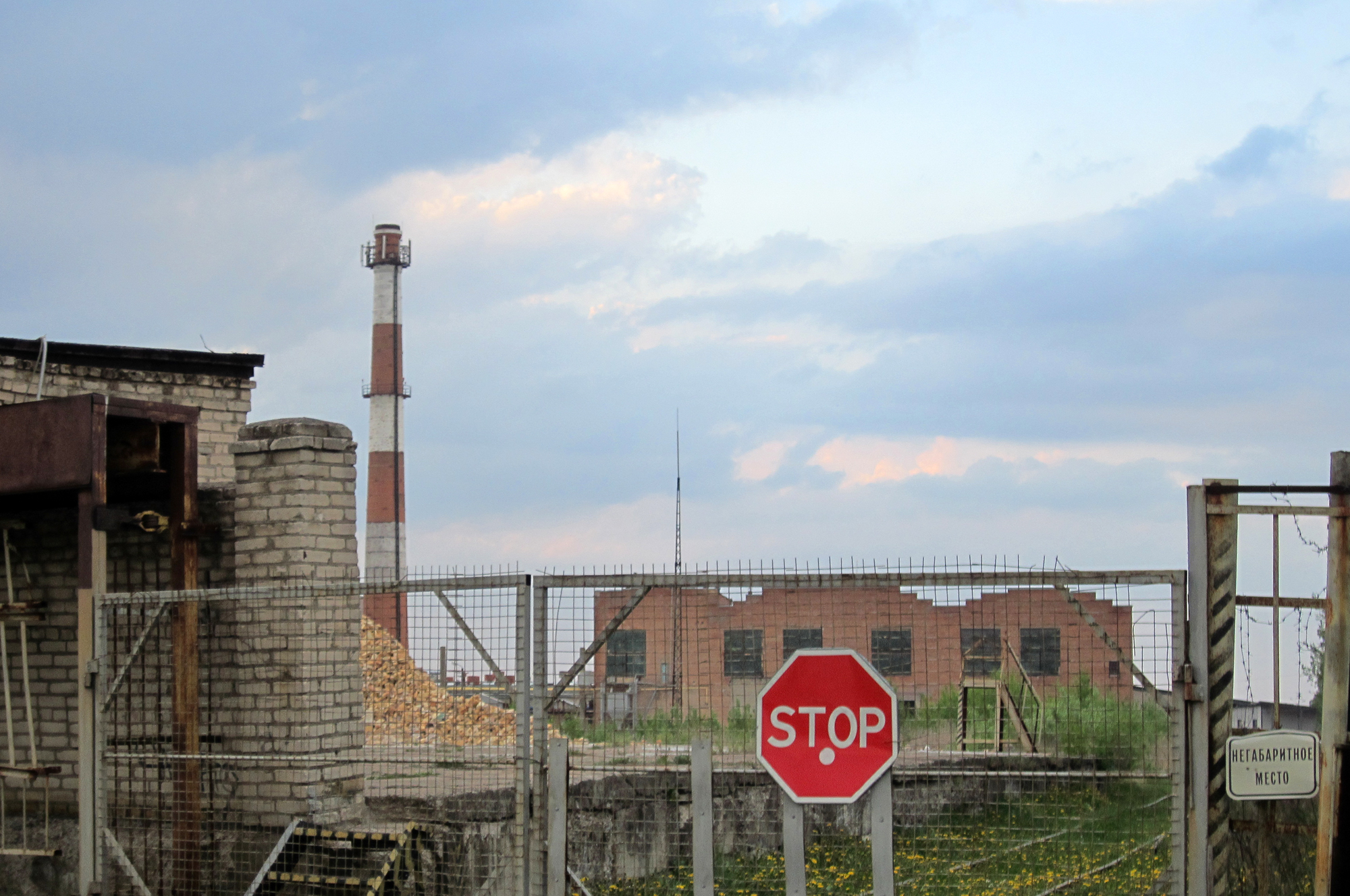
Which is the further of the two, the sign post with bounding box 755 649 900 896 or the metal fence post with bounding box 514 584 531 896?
the metal fence post with bounding box 514 584 531 896

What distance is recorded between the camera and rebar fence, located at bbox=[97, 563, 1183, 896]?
21.5ft

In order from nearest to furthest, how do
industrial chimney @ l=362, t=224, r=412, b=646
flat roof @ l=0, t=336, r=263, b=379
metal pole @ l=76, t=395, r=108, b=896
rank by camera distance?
metal pole @ l=76, t=395, r=108, b=896, flat roof @ l=0, t=336, r=263, b=379, industrial chimney @ l=362, t=224, r=412, b=646

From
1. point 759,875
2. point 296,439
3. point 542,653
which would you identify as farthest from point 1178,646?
point 296,439

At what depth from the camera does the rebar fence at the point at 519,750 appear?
21.5 feet

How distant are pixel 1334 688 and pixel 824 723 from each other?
2908mm

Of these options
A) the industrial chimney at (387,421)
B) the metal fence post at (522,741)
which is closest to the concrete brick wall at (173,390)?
the metal fence post at (522,741)

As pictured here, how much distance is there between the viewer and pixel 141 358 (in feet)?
47.5

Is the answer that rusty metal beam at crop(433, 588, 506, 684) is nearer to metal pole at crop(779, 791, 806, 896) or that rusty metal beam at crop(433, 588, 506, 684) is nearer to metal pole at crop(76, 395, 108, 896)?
metal pole at crop(779, 791, 806, 896)

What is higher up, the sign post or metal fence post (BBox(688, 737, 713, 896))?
the sign post

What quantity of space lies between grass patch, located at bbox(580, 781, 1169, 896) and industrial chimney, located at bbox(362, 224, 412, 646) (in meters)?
29.5

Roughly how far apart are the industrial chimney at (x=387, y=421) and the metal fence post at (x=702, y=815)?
3463 centimetres

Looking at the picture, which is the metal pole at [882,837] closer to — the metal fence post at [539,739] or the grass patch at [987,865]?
the metal fence post at [539,739]

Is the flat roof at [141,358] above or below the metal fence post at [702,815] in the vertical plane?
above

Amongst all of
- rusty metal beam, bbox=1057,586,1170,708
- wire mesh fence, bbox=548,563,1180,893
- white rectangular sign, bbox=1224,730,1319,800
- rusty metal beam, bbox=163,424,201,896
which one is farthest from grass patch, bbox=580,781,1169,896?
rusty metal beam, bbox=1057,586,1170,708
